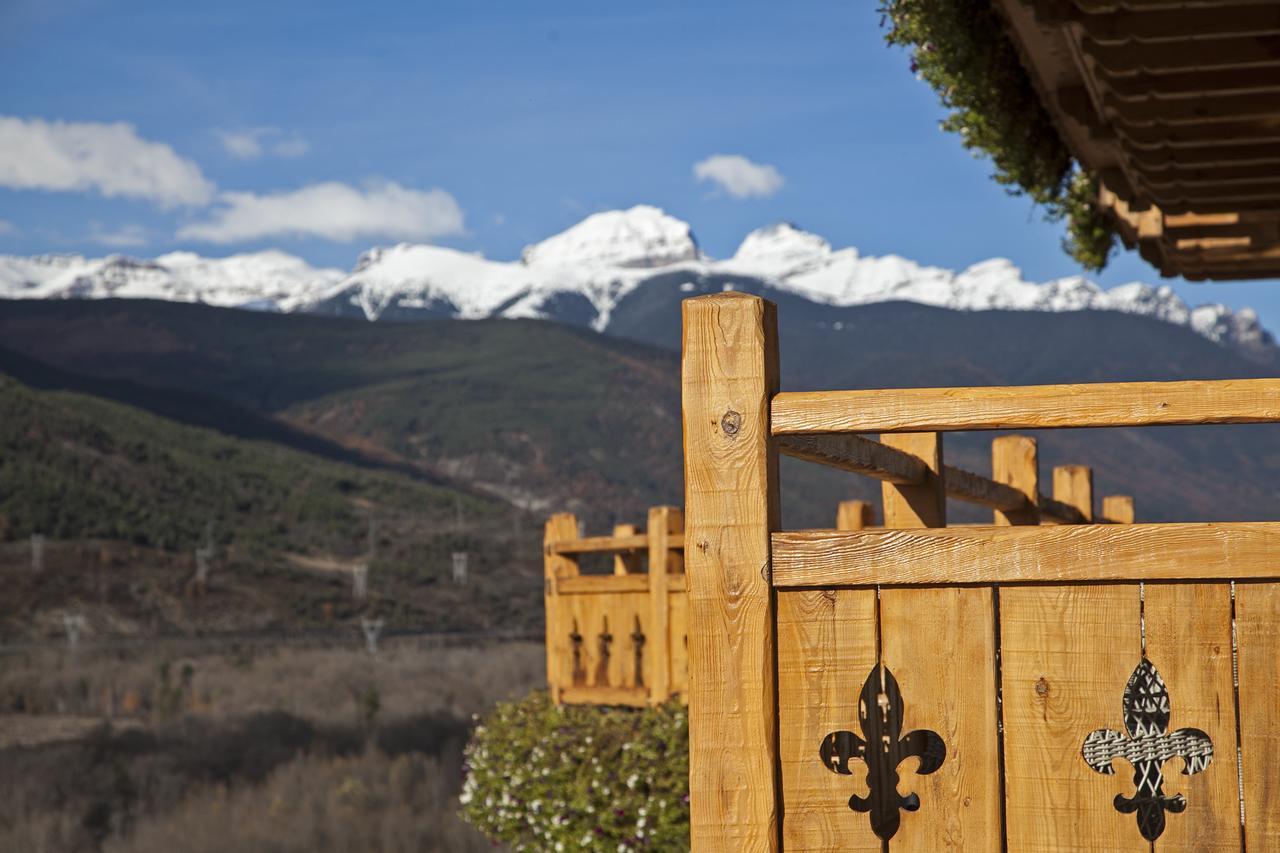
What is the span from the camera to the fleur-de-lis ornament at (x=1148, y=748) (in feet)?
8.24

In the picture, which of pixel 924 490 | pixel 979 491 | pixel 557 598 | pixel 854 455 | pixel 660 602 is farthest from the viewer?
pixel 557 598

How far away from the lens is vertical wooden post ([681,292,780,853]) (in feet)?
8.55

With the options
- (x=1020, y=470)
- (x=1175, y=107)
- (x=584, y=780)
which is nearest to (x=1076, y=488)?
(x=1020, y=470)

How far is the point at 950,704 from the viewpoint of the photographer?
2.61 metres

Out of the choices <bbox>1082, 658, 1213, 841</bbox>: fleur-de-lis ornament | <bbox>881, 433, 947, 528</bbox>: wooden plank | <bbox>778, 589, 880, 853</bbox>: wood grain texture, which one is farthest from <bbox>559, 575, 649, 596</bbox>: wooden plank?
<bbox>1082, 658, 1213, 841</bbox>: fleur-de-lis ornament

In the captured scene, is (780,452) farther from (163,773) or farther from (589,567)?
(589,567)

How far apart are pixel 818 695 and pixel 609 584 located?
751cm

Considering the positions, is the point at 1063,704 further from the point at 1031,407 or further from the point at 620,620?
the point at 620,620

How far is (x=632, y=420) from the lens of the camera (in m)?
110

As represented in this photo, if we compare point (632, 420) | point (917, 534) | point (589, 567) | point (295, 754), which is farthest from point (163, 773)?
point (632, 420)

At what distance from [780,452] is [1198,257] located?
178 inches

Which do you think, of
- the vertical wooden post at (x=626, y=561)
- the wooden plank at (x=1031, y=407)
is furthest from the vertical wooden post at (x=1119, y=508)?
the wooden plank at (x=1031, y=407)

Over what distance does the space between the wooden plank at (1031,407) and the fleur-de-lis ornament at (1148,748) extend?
0.41 meters

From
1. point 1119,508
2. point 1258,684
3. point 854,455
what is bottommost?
point 1258,684
